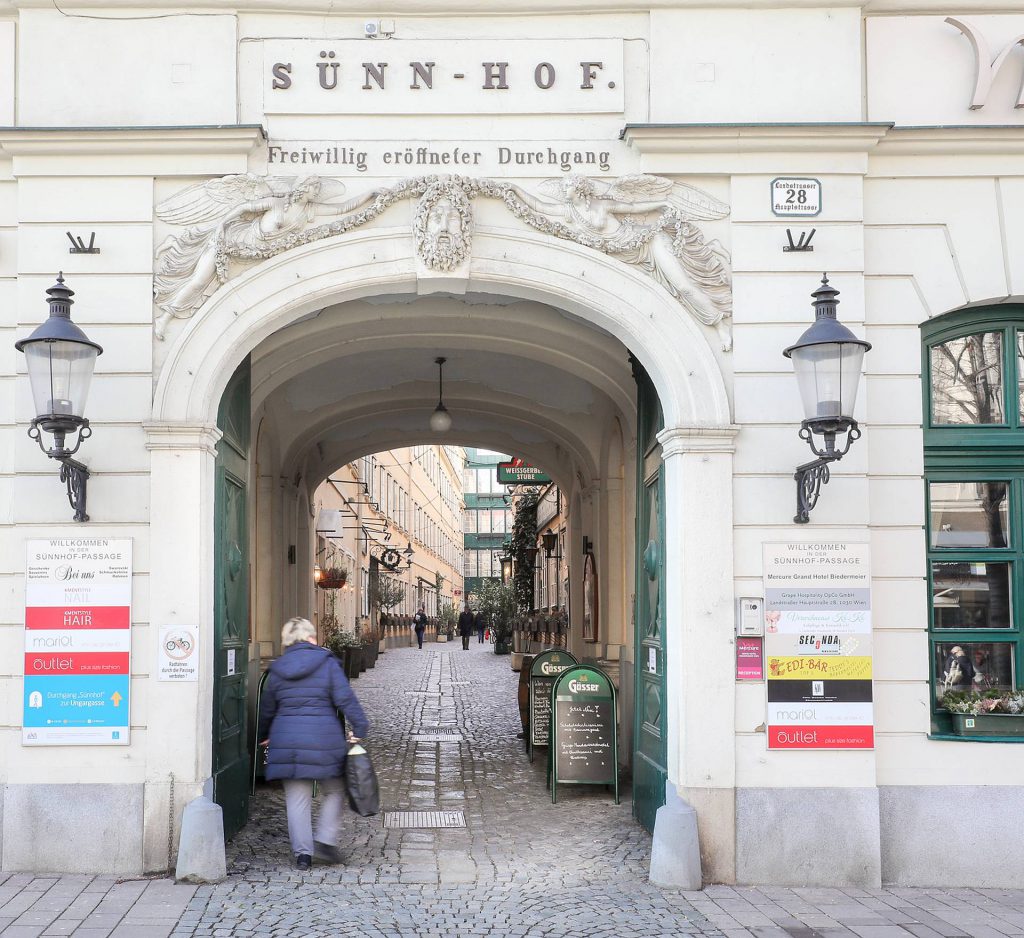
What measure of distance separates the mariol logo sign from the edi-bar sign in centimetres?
1272

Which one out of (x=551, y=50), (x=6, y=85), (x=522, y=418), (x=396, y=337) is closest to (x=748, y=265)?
(x=551, y=50)

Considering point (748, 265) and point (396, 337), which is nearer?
point (748, 265)

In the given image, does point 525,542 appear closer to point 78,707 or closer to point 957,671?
point 957,671

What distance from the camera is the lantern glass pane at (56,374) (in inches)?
278

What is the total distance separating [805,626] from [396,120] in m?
4.26

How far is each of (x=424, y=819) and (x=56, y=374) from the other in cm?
453

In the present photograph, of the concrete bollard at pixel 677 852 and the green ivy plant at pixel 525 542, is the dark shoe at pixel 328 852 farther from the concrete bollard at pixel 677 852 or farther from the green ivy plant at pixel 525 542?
the green ivy plant at pixel 525 542

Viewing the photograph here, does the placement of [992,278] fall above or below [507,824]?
above

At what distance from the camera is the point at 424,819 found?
9.45 metres

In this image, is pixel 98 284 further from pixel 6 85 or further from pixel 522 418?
pixel 522 418

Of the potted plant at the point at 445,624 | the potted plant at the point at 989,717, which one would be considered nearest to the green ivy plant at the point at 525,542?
the potted plant at the point at 989,717

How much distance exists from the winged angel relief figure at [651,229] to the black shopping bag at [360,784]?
3562mm

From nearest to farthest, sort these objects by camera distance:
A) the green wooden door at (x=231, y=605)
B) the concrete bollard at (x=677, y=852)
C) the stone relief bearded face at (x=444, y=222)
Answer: the concrete bollard at (x=677, y=852)
the stone relief bearded face at (x=444, y=222)
the green wooden door at (x=231, y=605)

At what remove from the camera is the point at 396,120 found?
8.03m
